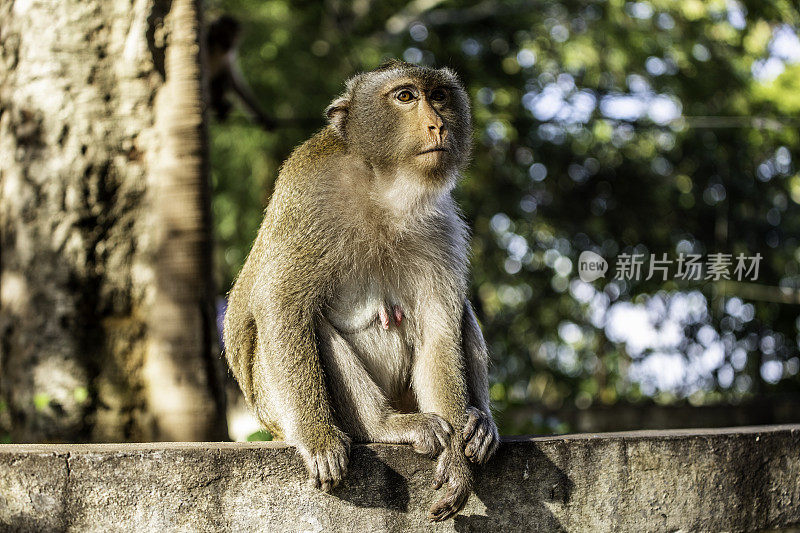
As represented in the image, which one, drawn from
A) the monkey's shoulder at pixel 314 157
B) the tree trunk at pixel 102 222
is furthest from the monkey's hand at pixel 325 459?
the tree trunk at pixel 102 222

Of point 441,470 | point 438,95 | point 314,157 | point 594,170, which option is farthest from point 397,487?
point 594,170

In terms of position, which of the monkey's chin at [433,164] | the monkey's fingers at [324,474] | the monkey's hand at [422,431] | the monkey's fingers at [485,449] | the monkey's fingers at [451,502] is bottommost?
the monkey's fingers at [451,502]

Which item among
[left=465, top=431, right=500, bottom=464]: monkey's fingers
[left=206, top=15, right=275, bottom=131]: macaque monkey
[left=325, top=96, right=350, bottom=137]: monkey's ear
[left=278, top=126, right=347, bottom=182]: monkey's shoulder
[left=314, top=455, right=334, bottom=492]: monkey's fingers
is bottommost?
[left=314, top=455, right=334, bottom=492]: monkey's fingers

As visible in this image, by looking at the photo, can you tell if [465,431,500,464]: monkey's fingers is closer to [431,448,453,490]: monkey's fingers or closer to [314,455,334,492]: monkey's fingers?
[431,448,453,490]: monkey's fingers

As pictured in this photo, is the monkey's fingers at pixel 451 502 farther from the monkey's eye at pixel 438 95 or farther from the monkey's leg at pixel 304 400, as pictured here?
the monkey's eye at pixel 438 95

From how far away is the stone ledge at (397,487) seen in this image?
2.91 meters

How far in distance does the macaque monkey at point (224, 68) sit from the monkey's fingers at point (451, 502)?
6.25 metres

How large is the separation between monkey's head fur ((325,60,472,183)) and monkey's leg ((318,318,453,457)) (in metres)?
0.74

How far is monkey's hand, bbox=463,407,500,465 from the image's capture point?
3127mm

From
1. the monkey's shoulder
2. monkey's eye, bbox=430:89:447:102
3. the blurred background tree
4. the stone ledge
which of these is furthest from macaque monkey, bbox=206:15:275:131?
the stone ledge

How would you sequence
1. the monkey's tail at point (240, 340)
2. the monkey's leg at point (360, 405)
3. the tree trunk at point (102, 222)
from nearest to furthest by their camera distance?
the monkey's leg at point (360, 405) < the monkey's tail at point (240, 340) < the tree trunk at point (102, 222)

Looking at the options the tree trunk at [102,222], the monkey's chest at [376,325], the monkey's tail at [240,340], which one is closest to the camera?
the monkey's chest at [376,325]

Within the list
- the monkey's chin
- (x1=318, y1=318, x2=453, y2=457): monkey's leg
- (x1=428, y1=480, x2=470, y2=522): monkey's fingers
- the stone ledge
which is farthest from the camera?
the monkey's chin

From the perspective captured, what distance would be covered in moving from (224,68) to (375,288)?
5.90 m
